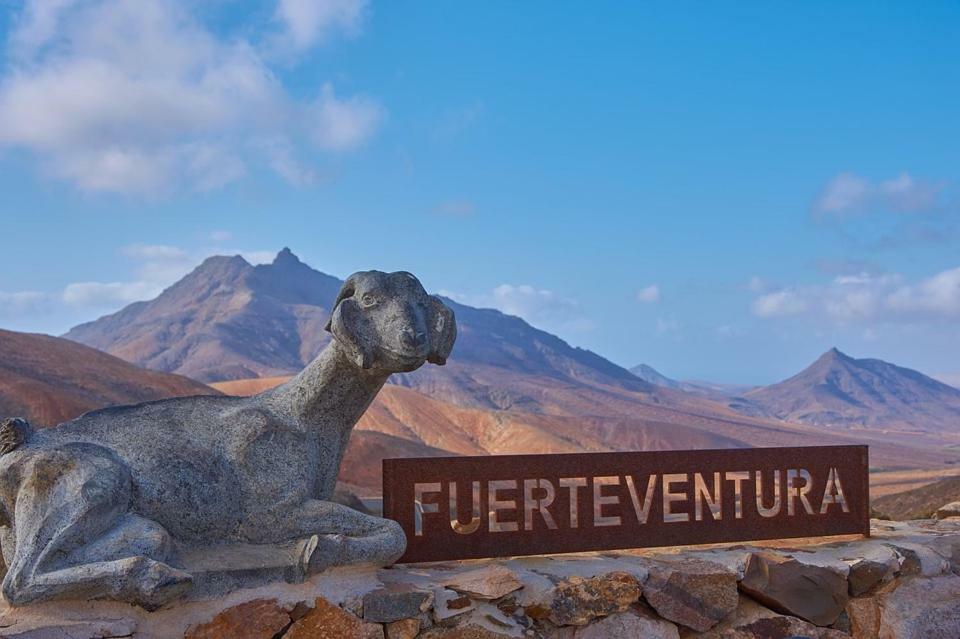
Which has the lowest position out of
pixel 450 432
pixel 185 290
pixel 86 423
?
pixel 450 432

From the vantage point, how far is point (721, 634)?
4.02 metres

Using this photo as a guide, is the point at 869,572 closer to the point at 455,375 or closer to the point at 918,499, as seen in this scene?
the point at 918,499

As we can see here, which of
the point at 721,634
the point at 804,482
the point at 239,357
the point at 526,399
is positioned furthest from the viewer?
the point at 239,357

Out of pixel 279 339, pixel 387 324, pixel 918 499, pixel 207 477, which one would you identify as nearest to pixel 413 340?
pixel 387 324

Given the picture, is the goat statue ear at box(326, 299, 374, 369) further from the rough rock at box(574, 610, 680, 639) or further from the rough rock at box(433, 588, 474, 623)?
the rough rock at box(574, 610, 680, 639)

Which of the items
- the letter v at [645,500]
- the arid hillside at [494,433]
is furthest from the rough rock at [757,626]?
the arid hillside at [494,433]

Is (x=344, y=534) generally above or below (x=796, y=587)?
above

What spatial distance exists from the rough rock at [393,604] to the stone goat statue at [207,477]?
6.9 inches

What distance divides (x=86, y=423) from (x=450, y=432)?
3989 cm

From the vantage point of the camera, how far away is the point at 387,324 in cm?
375

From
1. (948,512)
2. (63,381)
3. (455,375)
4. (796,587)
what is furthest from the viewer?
(455,375)

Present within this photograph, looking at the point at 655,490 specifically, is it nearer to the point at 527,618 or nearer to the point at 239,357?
the point at 527,618

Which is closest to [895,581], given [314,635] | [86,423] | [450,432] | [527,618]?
[527,618]

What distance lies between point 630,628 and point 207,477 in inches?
73.6
